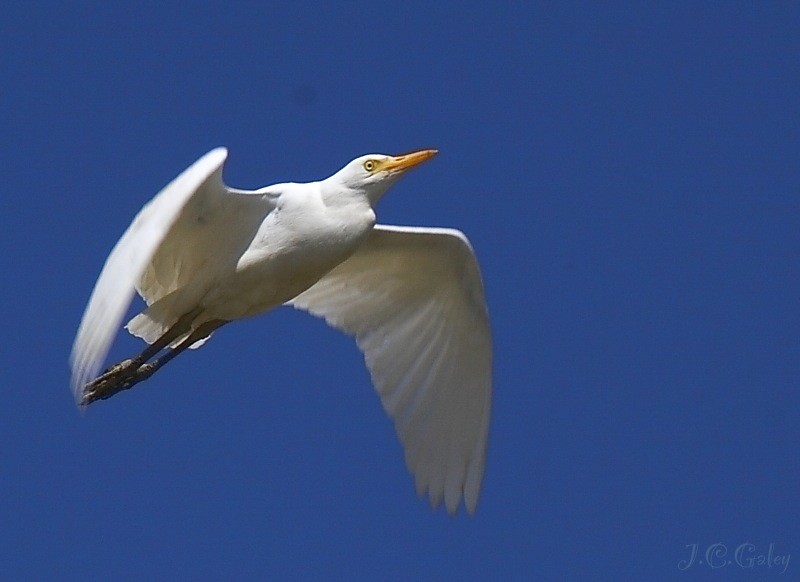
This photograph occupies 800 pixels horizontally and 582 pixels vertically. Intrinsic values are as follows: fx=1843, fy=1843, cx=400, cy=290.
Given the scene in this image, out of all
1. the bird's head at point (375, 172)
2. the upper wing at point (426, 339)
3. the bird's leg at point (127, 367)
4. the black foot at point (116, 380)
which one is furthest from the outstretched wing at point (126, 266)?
the upper wing at point (426, 339)

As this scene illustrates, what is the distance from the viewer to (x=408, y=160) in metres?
17.0

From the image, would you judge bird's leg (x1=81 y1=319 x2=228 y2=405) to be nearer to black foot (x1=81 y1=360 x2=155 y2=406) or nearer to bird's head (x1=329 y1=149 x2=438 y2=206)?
black foot (x1=81 y1=360 x2=155 y2=406)

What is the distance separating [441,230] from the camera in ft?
58.6

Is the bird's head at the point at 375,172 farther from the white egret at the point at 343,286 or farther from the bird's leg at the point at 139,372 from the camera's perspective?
the bird's leg at the point at 139,372

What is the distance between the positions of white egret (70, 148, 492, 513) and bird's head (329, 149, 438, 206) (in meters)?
0.01

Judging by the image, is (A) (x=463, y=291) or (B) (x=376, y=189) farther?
(A) (x=463, y=291)

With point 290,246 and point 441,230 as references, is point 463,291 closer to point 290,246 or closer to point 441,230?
point 441,230

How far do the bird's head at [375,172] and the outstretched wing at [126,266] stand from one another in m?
1.65

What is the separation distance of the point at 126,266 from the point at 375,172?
354 centimetres

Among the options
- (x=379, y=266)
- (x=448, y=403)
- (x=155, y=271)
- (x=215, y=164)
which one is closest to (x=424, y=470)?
(x=448, y=403)

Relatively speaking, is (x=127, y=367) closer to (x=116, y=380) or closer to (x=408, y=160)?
(x=116, y=380)

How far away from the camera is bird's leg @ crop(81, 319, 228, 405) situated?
1720cm

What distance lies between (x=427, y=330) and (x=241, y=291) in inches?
104

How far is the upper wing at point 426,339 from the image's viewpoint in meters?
18.1
